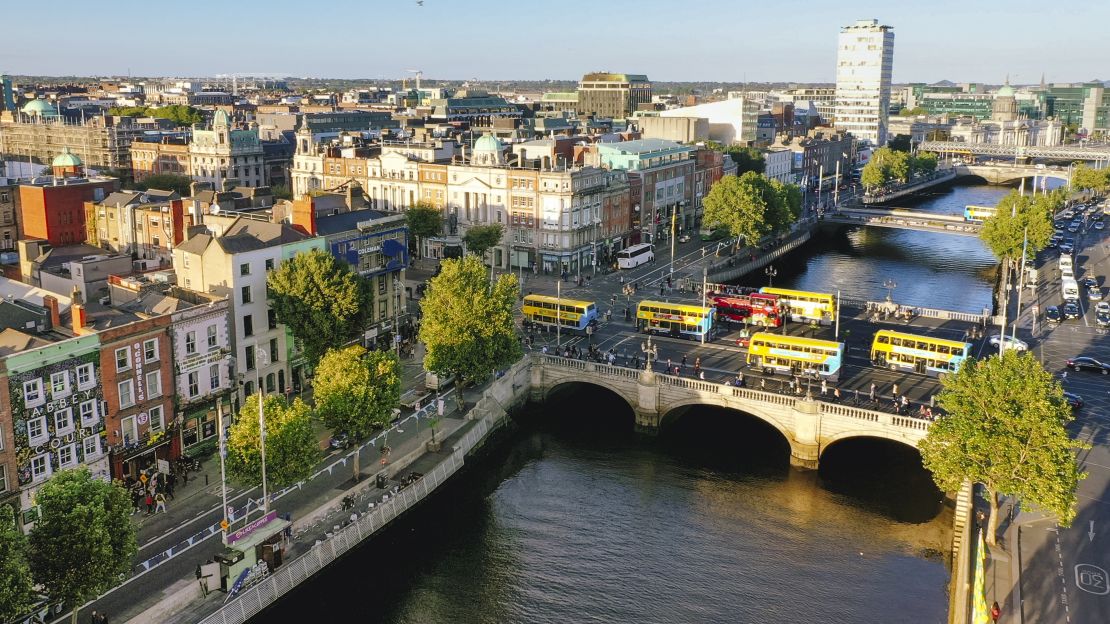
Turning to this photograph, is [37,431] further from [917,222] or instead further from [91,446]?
[917,222]

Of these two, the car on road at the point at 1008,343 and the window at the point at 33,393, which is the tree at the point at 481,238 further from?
the window at the point at 33,393

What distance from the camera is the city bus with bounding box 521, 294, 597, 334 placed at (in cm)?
10550

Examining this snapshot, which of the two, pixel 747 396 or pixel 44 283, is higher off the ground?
pixel 44 283

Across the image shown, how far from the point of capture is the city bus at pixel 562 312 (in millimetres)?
105500

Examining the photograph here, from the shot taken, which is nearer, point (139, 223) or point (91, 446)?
point (91, 446)

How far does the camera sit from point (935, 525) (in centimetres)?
7044

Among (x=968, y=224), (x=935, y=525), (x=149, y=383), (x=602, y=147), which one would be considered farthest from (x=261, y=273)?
(x=968, y=224)

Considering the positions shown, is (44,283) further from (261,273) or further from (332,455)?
(332,455)

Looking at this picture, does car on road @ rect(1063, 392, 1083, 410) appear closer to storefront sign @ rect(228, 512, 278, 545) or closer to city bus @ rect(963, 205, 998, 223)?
storefront sign @ rect(228, 512, 278, 545)

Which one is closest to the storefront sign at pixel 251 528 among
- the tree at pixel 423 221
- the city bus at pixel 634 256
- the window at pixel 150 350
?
the window at pixel 150 350

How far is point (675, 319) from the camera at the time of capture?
104 metres

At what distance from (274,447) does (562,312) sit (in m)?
49.4

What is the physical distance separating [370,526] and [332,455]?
31.8ft

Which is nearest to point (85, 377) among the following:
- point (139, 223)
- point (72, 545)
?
point (72, 545)
